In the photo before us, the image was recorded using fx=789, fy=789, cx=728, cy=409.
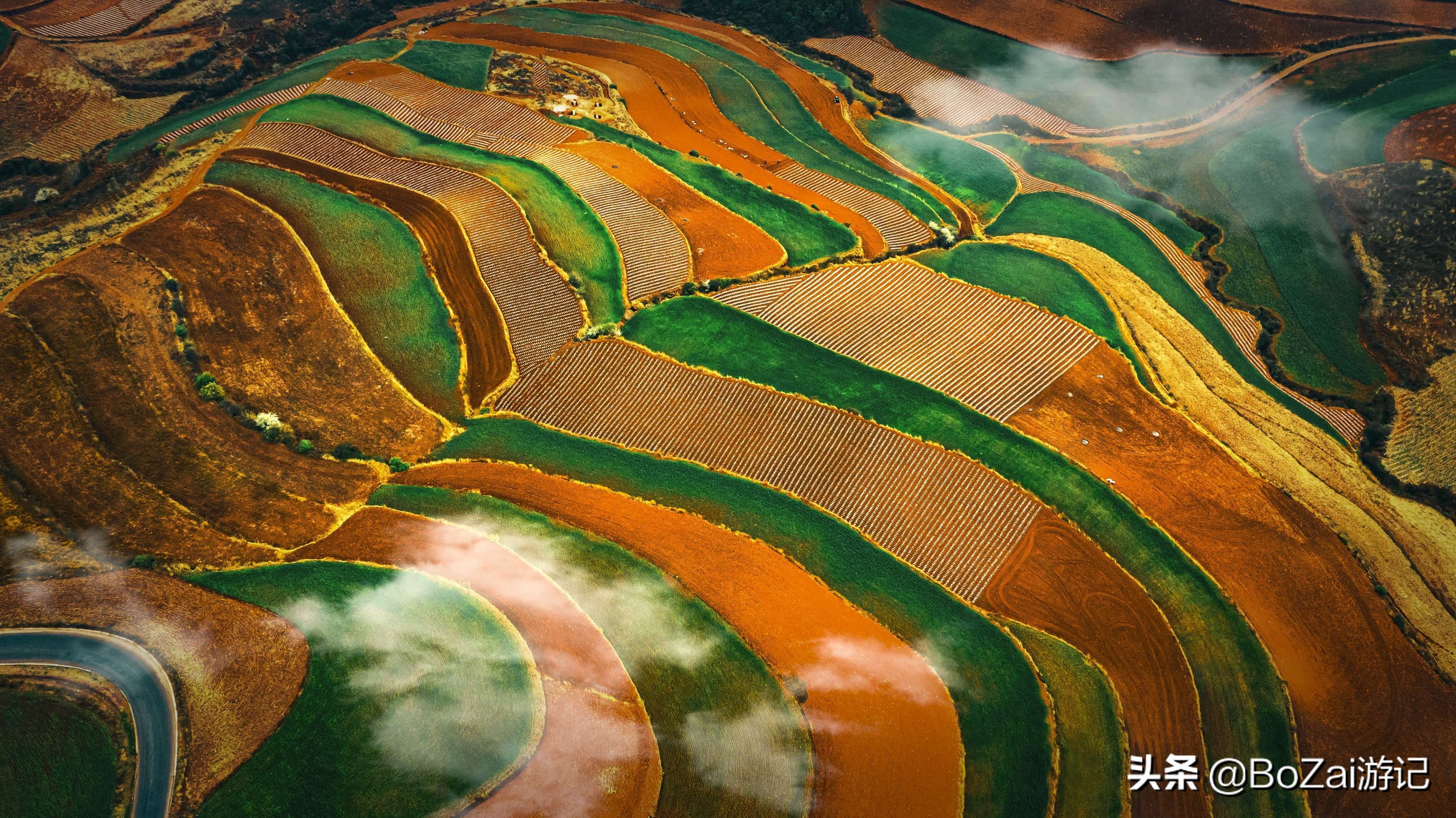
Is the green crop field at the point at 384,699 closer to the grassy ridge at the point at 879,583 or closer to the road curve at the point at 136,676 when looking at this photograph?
the road curve at the point at 136,676

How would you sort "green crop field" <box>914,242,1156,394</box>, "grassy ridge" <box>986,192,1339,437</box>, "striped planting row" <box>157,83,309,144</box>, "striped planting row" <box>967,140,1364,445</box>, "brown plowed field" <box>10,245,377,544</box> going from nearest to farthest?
"brown plowed field" <box>10,245,377,544</box> → "striped planting row" <box>967,140,1364,445</box> → "green crop field" <box>914,242,1156,394</box> → "grassy ridge" <box>986,192,1339,437</box> → "striped planting row" <box>157,83,309,144</box>

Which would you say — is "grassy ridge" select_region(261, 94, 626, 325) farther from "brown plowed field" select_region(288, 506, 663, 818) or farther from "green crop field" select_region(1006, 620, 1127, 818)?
"green crop field" select_region(1006, 620, 1127, 818)

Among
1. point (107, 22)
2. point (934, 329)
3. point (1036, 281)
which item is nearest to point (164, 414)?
point (934, 329)

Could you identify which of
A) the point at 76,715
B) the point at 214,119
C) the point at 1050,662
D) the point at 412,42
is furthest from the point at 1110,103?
the point at 76,715

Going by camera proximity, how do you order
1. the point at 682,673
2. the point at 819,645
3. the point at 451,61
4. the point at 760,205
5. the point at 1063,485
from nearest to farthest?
the point at 682,673
the point at 819,645
the point at 1063,485
the point at 760,205
the point at 451,61

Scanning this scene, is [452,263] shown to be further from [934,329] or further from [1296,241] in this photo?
[1296,241]

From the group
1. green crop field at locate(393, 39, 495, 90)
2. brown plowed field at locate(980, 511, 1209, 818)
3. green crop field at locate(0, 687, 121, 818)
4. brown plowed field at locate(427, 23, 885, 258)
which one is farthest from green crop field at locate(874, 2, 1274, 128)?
green crop field at locate(0, 687, 121, 818)
